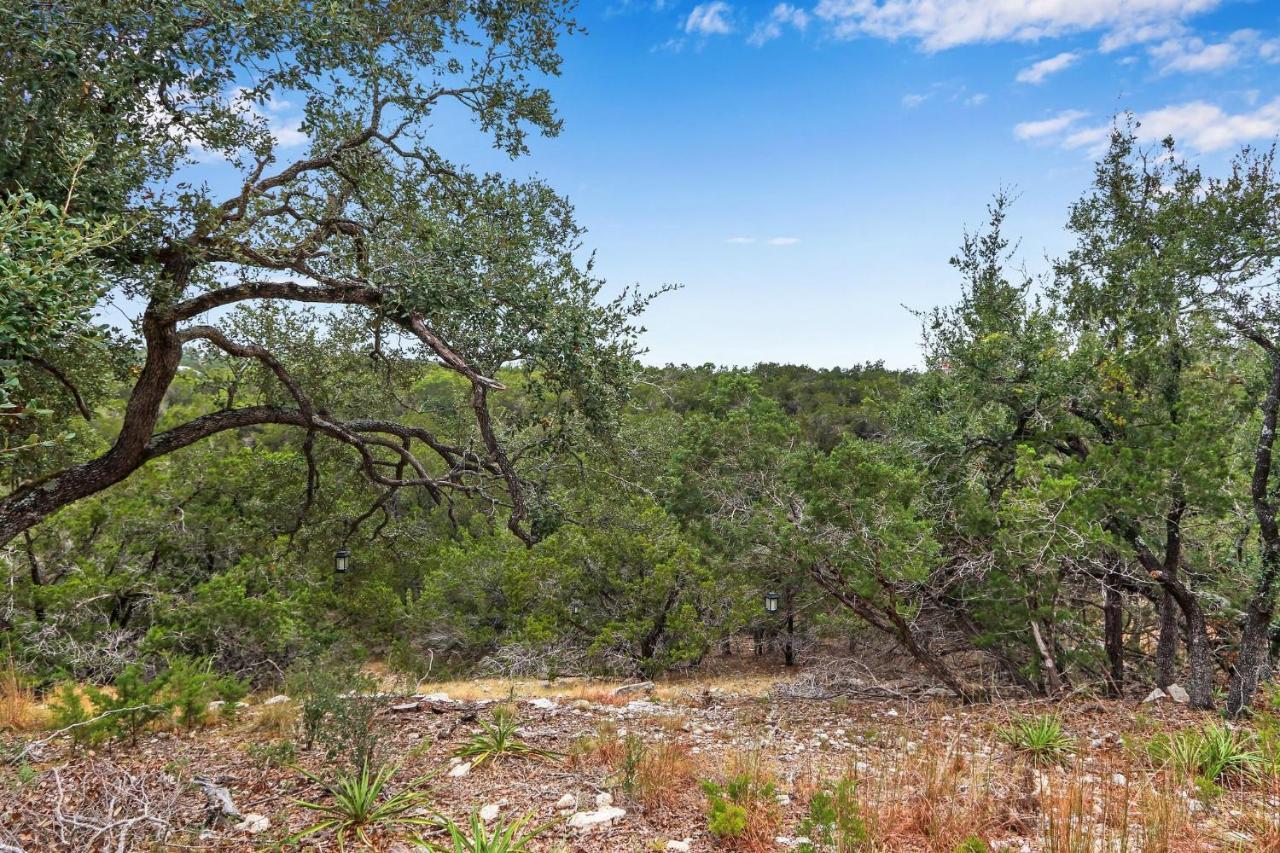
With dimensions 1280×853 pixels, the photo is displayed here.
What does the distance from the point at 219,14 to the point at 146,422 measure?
2.88 meters

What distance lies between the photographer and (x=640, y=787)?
4.00m

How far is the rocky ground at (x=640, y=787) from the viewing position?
3.39 meters

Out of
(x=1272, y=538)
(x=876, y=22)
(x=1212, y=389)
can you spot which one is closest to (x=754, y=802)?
(x=1272, y=538)

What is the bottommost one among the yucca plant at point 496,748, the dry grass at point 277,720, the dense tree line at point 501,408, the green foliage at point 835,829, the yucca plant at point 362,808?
the dry grass at point 277,720

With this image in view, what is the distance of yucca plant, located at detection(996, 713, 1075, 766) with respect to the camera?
15.8ft

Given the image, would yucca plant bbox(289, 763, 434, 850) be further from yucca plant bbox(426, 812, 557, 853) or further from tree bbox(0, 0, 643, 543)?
tree bbox(0, 0, 643, 543)

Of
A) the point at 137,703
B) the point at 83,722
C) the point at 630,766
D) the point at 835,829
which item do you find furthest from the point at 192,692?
the point at 835,829

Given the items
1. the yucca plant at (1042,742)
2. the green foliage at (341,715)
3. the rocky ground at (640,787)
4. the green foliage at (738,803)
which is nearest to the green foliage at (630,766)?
the rocky ground at (640,787)

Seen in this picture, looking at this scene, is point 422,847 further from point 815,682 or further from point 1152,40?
point 1152,40

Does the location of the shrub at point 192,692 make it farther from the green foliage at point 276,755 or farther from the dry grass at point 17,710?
the green foliage at point 276,755

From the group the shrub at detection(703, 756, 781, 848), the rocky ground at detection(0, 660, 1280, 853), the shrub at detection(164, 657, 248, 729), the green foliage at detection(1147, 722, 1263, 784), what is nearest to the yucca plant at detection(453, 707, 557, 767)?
the rocky ground at detection(0, 660, 1280, 853)

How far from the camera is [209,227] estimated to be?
14.2 feet

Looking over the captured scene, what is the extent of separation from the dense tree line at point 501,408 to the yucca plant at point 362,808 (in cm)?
228

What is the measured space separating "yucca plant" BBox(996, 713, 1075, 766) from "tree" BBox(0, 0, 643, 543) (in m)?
3.96
